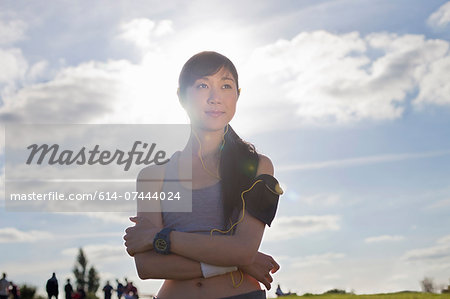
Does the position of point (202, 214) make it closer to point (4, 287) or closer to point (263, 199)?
point (263, 199)

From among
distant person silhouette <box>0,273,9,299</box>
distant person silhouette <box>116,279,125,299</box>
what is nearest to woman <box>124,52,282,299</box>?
distant person silhouette <box>0,273,9,299</box>

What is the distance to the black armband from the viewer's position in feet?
12.9

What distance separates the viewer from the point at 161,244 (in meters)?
3.89

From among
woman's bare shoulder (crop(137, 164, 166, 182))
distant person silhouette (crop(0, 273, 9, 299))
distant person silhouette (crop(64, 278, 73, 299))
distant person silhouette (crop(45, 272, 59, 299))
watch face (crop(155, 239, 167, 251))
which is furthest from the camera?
distant person silhouette (crop(64, 278, 73, 299))

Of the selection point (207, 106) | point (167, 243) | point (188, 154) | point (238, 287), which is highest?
point (207, 106)

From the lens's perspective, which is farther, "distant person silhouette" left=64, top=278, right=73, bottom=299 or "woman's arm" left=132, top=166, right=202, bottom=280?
"distant person silhouette" left=64, top=278, right=73, bottom=299

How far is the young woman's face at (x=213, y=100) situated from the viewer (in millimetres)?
4113

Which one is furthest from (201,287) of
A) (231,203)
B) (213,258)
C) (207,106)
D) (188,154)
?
(207,106)

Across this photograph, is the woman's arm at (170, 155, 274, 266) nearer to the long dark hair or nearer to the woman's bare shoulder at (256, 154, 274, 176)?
the long dark hair

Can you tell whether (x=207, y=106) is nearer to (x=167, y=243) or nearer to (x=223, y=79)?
(x=223, y=79)

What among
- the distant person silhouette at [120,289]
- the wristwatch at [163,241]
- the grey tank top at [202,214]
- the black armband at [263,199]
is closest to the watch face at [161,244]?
the wristwatch at [163,241]

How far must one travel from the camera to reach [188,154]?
14.0 ft

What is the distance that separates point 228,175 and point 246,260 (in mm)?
682

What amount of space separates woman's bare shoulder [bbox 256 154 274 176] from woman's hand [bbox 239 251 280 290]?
65 cm
